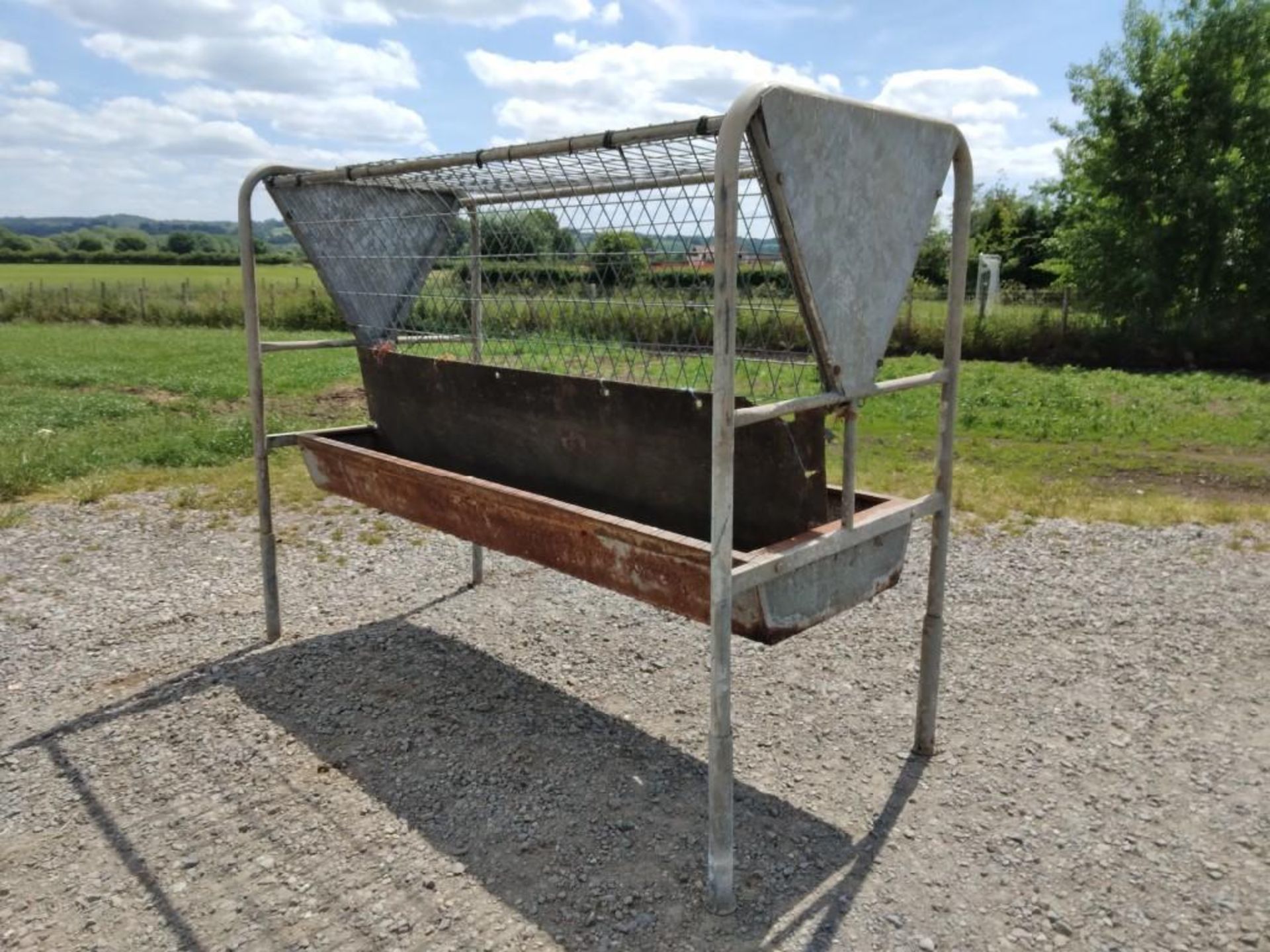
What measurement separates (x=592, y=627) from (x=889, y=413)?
6732 millimetres

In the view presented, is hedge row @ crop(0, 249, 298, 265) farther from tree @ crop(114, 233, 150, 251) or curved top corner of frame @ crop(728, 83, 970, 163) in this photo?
curved top corner of frame @ crop(728, 83, 970, 163)

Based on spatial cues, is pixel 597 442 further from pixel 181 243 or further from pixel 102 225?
pixel 102 225

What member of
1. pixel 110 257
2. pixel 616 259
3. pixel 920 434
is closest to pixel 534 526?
pixel 616 259

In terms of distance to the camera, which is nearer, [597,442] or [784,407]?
[784,407]

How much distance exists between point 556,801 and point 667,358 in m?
1.69

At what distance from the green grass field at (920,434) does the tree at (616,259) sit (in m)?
3.66

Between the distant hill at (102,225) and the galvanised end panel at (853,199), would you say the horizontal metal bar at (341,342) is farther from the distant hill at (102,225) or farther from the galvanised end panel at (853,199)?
the distant hill at (102,225)

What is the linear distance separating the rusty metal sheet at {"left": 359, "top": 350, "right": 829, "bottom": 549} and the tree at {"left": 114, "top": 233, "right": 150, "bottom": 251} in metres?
63.6

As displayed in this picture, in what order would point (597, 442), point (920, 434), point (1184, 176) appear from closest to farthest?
point (597, 442), point (920, 434), point (1184, 176)

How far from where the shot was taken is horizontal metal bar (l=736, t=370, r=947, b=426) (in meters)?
2.21

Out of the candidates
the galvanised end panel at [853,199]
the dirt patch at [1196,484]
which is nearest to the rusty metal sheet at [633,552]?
the galvanised end panel at [853,199]

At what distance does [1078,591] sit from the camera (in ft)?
15.7

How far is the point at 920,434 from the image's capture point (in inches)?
363

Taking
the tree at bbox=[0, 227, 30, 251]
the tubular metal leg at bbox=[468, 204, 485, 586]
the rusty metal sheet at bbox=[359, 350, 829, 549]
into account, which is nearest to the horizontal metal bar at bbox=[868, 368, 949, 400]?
the rusty metal sheet at bbox=[359, 350, 829, 549]
